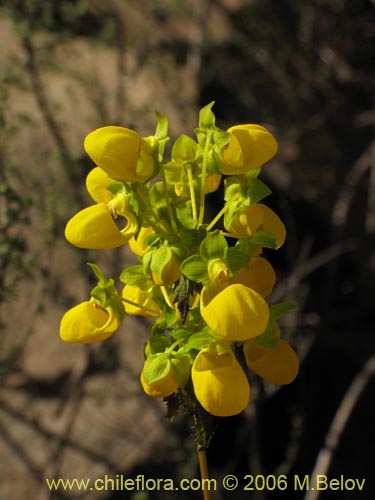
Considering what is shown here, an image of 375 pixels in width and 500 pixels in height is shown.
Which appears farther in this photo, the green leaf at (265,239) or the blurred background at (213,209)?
the blurred background at (213,209)

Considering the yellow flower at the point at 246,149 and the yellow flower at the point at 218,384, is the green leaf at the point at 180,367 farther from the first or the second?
the yellow flower at the point at 246,149

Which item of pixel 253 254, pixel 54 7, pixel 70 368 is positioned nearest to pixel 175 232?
pixel 253 254

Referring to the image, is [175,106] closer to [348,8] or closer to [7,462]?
[348,8]

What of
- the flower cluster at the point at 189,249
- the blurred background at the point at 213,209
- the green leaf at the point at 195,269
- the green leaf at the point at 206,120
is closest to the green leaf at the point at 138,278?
the flower cluster at the point at 189,249

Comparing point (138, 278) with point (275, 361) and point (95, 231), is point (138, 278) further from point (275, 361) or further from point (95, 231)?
point (275, 361)

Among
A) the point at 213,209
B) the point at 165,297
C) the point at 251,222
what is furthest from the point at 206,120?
the point at 213,209
